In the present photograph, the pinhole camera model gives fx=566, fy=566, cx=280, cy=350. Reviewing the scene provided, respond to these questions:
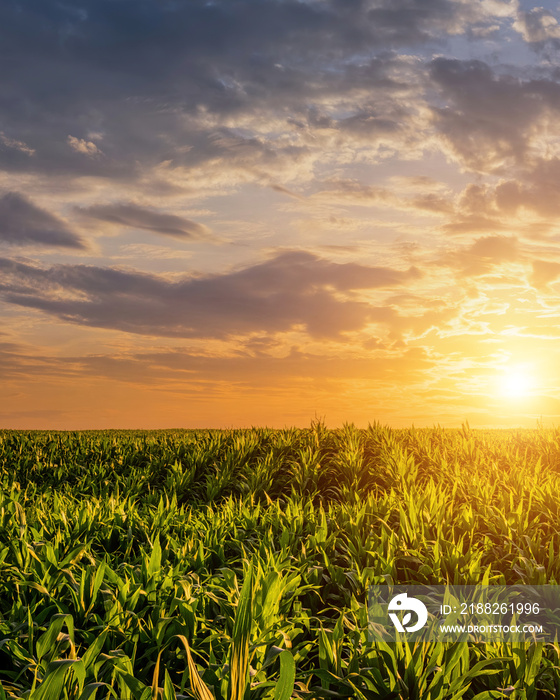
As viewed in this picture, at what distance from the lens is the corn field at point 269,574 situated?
342 centimetres

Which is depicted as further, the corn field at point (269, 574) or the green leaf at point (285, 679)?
the corn field at point (269, 574)

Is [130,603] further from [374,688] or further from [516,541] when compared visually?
[516,541]

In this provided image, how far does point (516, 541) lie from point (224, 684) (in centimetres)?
480

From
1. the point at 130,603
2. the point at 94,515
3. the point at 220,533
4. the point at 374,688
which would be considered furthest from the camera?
the point at 94,515

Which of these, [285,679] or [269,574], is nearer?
[285,679]

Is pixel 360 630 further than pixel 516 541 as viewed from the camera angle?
No

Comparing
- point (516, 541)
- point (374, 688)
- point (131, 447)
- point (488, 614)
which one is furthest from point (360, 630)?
point (131, 447)

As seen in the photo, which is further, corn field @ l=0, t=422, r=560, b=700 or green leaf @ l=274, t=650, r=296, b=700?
corn field @ l=0, t=422, r=560, b=700

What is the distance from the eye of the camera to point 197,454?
39.0ft

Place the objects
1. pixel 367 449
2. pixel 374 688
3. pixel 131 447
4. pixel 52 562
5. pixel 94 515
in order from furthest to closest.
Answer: pixel 131 447, pixel 367 449, pixel 94 515, pixel 52 562, pixel 374 688

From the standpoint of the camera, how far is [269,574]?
14.4 ft

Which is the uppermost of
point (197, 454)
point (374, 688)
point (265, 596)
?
point (197, 454)

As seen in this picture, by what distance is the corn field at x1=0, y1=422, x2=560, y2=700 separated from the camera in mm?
3416

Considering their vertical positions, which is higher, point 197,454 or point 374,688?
point 197,454
